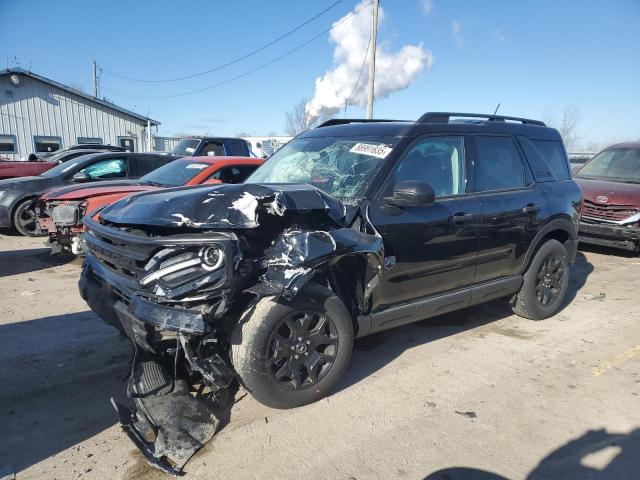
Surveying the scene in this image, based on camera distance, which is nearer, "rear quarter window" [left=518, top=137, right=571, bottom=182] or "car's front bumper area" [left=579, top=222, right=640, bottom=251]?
"rear quarter window" [left=518, top=137, right=571, bottom=182]

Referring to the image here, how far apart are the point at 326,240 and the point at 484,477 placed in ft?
5.17

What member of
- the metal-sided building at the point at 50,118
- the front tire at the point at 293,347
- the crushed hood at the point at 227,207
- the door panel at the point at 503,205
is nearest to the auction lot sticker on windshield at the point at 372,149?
the crushed hood at the point at 227,207

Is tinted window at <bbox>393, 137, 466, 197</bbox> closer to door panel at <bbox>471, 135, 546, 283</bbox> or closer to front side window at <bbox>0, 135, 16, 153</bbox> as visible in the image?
door panel at <bbox>471, 135, 546, 283</bbox>

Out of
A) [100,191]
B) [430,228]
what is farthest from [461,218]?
[100,191]

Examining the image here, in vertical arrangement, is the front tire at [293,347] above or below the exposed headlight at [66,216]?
below

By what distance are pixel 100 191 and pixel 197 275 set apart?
14.9 ft

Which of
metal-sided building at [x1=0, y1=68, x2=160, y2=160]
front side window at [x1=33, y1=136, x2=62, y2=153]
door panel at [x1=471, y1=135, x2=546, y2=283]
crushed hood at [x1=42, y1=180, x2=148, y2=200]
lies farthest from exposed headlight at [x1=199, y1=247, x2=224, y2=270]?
front side window at [x1=33, y1=136, x2=62, y2=153]

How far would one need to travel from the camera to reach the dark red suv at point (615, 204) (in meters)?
7.62

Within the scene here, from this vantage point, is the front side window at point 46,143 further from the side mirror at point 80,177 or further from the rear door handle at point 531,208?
the rear door handle at point 531,208

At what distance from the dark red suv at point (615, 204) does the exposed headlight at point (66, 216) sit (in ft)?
26.1

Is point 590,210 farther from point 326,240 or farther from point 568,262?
point 326,240

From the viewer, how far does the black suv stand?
104 inches

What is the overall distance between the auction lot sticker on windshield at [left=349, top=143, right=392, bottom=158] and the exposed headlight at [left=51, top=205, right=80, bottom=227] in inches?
156

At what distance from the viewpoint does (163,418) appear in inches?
108
